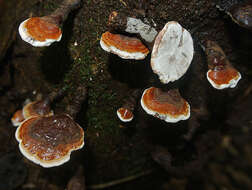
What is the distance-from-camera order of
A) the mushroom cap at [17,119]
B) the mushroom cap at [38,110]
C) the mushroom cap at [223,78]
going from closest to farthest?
the mushroom cap at [223,78] < the mushroom cap at [38,110] < the mushroom cap at [17,119]

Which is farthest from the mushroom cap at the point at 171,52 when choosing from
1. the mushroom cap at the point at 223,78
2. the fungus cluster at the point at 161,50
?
the mushroom cap at the point at 223,78

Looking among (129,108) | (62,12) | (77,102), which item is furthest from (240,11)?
(77,102)

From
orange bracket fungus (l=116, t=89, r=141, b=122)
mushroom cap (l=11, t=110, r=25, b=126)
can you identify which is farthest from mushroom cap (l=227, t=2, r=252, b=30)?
mushroom cap (l=11, t=110, r=25, b=126)

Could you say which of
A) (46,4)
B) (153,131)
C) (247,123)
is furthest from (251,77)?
(46,4)

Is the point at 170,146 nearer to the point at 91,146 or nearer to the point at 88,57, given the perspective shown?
the point at 91,146

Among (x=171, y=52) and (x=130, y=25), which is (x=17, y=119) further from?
(x=171, y=52)

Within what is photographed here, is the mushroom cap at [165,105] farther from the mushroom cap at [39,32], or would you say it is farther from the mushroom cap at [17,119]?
the mushroom cap at [17,119]
